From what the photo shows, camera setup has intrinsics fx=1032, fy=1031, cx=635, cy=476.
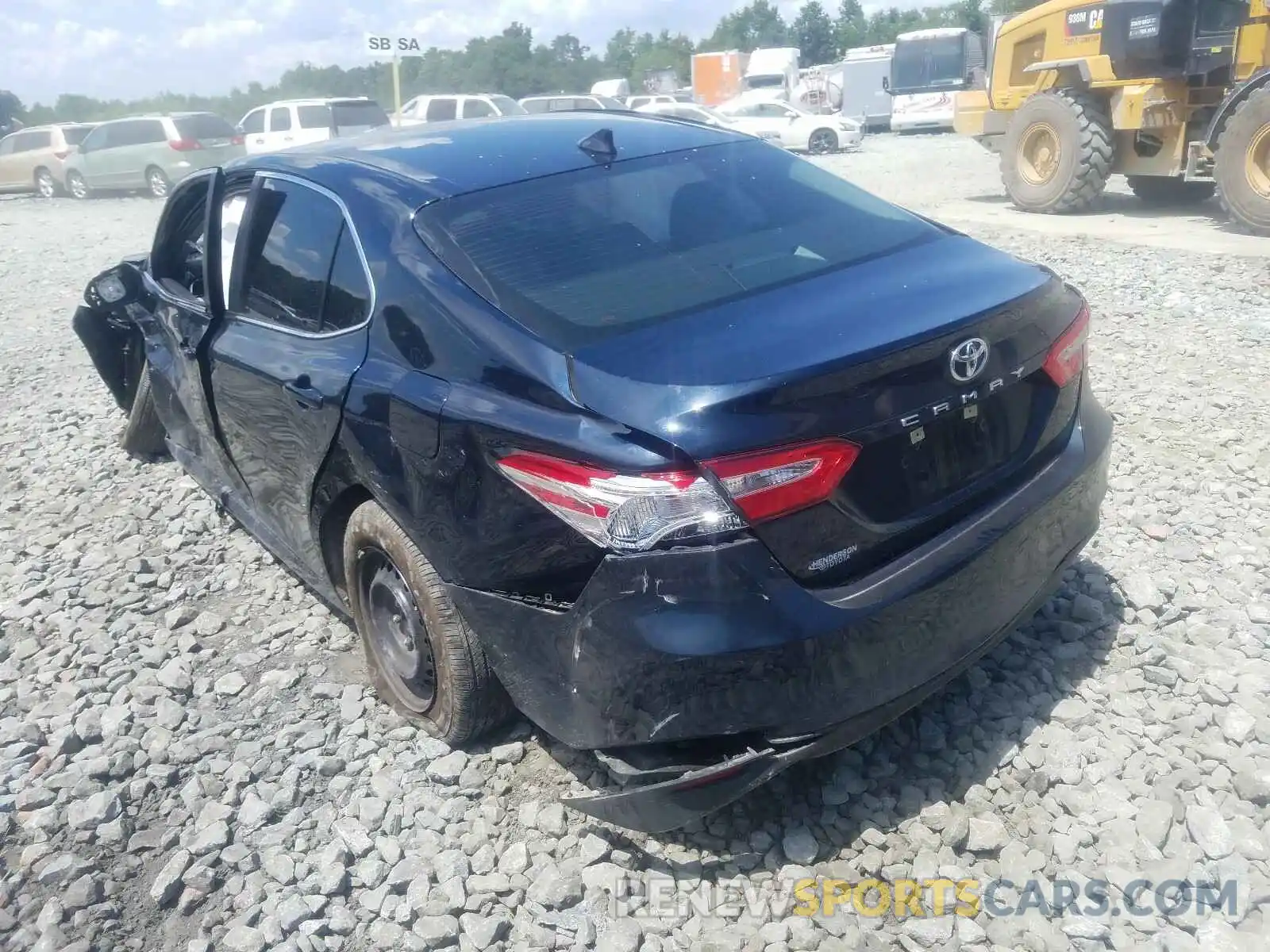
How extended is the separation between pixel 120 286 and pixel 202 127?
1990 cm

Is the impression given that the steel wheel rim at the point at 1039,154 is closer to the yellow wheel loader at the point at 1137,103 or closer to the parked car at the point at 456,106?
the yellow wheel loader at the point at 1137,103

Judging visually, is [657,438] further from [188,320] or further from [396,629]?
[188,320]

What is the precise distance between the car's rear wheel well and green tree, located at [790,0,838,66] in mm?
85039

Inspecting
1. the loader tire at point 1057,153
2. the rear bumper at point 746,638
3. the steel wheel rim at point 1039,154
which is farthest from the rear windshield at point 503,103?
the rear bumper at point 746,638

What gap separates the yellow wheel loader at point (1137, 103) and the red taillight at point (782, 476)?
935cm

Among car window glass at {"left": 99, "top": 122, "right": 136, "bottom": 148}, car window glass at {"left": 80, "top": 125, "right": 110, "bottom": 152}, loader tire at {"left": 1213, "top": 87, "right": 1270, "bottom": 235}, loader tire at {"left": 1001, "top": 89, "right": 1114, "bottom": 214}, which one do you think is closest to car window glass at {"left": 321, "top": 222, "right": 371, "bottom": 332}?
loader tire at {"left": 1213, "top": 87, "right": 1270, "bottom": 235}

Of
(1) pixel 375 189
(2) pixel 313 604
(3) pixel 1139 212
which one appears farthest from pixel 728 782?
(3) pixel 1139 212

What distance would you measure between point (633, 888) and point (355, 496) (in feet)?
4.48

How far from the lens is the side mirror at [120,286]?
195 inches

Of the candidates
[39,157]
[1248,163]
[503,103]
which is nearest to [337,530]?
[1248,163]

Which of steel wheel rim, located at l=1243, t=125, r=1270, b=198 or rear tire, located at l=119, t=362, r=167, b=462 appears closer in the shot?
rear tire, located at l=119, t=362, r=167, b=462

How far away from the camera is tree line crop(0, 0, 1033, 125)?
57.2 m

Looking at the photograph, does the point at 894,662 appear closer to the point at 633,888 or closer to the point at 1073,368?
the point at 633,888

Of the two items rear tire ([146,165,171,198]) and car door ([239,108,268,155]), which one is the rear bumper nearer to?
car door ([239,108,268,155])
